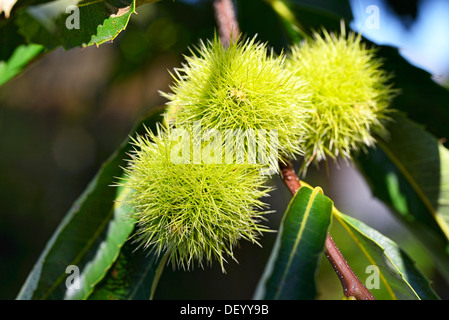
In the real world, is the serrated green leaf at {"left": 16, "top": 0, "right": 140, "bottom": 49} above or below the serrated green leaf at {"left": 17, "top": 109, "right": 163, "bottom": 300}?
above

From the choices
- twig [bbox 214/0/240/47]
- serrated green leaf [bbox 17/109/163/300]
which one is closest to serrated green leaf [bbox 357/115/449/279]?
twig [bbox 214/0/240/47]

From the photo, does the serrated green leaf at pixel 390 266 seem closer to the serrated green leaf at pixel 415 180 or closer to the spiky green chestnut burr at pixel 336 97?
the spiky green chestnut burr at pixel 336 97

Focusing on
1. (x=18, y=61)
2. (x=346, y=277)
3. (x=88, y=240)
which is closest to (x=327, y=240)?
(x=346, y=277)

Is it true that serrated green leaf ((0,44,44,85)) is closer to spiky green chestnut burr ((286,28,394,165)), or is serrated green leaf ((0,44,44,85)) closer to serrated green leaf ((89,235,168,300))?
serrated green leaf ((89,235,168,300))

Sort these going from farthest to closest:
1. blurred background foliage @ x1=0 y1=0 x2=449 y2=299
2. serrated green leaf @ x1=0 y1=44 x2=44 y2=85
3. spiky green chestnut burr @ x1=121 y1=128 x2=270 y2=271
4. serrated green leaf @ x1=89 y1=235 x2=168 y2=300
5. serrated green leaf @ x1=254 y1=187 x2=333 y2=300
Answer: blurred background foliage @ x1=0 y1=0 x2=449 y2=299, serrated green leaf @ x1=0 y1=44 x2=44 y2=85, serrated green leaf @ x1=89 y1=235 x2=168 y2=300, spiky green chestnut burr @ x1=121 y1=128 x2=270 y2=271, serrated green leaf @ x1=254 y1=187 x2=333 y2=300

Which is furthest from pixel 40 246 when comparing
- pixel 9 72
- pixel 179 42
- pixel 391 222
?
pixel 391 222

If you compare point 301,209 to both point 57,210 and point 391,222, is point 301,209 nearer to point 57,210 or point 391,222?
point 391,222

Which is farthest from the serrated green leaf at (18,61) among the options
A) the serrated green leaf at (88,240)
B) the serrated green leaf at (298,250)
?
the serrated green leaf at (298,250)
